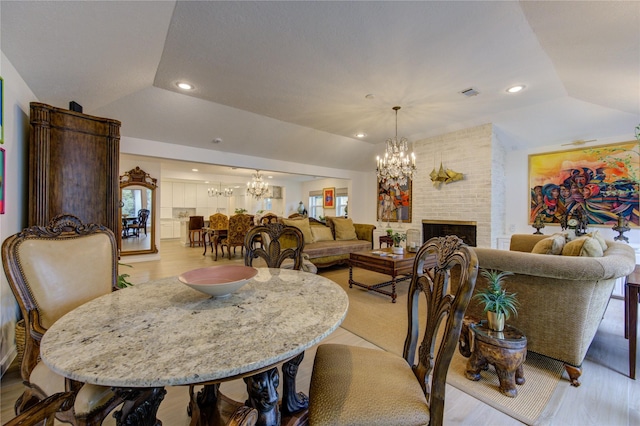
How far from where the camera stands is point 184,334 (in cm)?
81

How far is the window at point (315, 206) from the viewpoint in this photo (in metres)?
10.1

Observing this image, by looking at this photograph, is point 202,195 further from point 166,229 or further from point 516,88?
point 516,88

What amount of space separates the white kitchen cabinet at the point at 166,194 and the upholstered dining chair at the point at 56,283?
8.11 metres

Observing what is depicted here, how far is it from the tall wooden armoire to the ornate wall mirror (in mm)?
3970

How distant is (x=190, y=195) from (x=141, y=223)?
353 centimetres

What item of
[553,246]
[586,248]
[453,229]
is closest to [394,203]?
[453,229]

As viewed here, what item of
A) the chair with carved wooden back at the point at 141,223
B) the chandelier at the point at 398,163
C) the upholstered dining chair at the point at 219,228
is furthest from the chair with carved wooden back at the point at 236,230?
the chandelier at the point at 398,163

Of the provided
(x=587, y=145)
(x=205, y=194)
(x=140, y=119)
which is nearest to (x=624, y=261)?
(x=587, y=145)

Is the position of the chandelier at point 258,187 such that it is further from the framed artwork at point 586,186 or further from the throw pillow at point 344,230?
the framed artwork at point 586,186

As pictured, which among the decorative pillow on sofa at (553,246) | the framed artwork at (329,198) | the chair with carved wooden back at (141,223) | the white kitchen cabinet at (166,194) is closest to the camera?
the decorative pillow on sofa at (553,246)

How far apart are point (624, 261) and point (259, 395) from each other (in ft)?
7.44

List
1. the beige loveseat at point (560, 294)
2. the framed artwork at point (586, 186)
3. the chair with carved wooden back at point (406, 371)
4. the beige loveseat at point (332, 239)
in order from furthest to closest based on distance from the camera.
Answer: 1. the beige loveseat at point (332, 239)
2. the framed artwork at point (586, 186)
3. the beige loveseat at point (560, 294)
4. the chair with carved wooden back at point (406, 371)

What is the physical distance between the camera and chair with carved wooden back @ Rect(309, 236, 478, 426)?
0.88 m

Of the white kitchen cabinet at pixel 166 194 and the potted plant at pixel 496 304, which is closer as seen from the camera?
the potted plant at pixel 496 304
